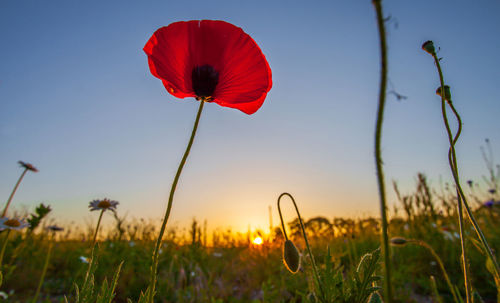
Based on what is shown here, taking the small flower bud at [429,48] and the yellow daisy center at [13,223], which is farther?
the yellow daisy center at [13,223]

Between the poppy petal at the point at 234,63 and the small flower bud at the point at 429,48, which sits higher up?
the poppy petal at the point at 234,63

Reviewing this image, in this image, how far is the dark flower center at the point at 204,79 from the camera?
3.21 ft

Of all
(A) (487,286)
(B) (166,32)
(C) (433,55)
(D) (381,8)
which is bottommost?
(A) (487,286)

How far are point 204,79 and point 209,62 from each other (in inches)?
2.2

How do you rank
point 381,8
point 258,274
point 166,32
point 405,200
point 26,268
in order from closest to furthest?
point 381,8, point 166,32, point 258,274, point 26,268, point 405,200

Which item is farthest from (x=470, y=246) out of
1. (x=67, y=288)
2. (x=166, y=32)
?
(x=67, y=288)

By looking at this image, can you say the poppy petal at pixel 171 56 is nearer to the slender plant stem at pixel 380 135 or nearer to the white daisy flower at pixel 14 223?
the slender plant stem at pixel 380 135

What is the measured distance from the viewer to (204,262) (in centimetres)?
349

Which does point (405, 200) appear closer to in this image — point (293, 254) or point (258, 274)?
point (258, 274)

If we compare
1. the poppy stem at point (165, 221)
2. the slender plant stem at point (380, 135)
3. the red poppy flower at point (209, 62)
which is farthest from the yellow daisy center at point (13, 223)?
the slender plant stem at point (380, 135)

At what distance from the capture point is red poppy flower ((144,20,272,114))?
92cm

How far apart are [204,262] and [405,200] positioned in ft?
9.61

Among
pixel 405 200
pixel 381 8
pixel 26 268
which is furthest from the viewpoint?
pixel 405 200

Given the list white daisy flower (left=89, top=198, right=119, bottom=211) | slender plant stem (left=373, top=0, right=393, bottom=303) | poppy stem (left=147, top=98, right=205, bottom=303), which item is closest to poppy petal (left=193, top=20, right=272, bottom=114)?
poppy stem (left=147, top=98, right=205, bottom=303)
